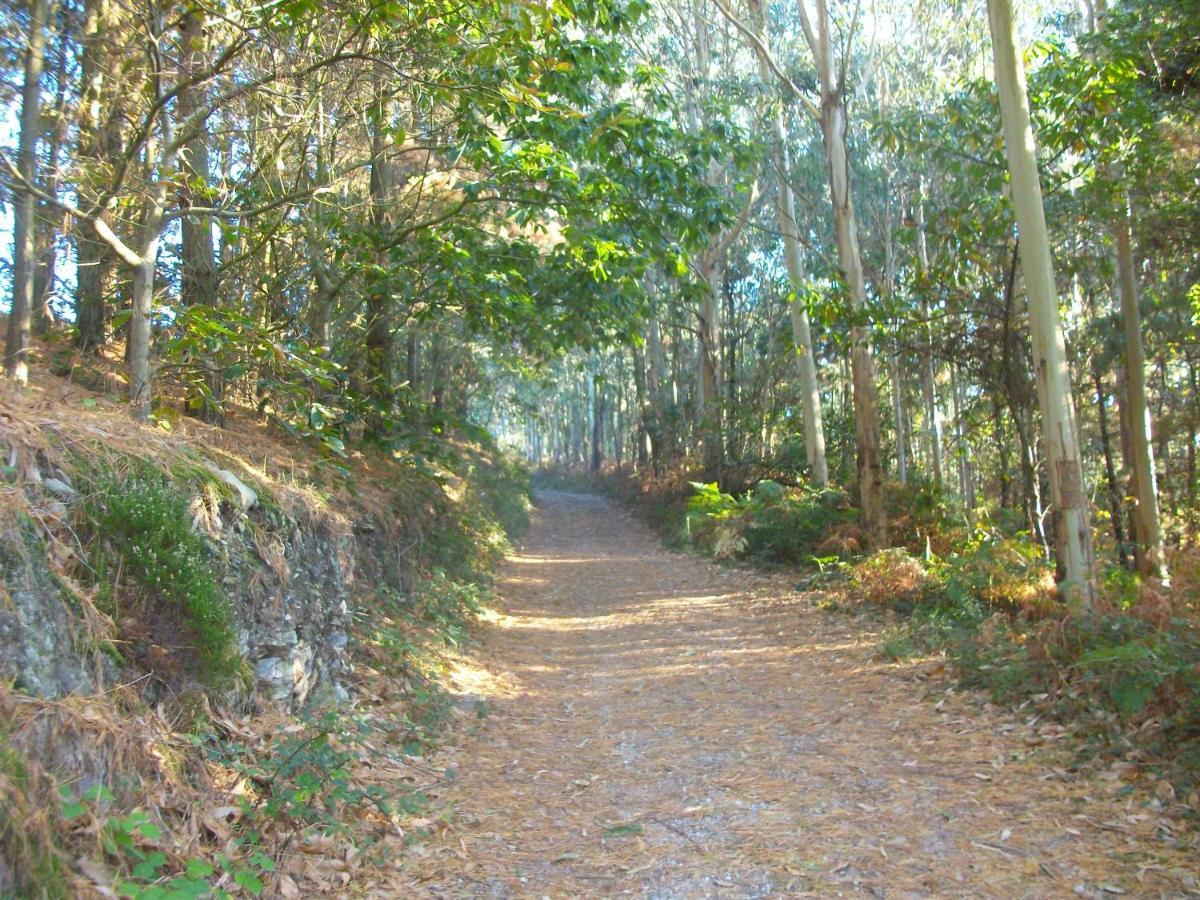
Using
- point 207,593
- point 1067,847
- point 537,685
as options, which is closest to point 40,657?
point 207,593

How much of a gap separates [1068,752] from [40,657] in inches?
221

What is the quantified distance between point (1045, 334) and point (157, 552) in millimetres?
7203

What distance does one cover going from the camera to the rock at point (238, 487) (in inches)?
229

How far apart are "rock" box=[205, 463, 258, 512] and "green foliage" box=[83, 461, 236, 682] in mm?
589

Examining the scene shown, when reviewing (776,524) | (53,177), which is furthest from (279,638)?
(776,524)

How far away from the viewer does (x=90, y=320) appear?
27.9 feet

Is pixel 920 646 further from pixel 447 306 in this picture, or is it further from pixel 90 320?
pixel 90 320

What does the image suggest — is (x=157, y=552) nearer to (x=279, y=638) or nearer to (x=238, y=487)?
(x=238, y=487)

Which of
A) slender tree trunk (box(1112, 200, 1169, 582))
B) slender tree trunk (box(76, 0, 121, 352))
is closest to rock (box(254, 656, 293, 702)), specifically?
slender tree trunk (box(76, 0, 121, 352))

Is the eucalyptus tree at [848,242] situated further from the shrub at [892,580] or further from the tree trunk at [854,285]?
the shrub at [892,580]

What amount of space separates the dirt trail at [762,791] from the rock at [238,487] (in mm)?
2283

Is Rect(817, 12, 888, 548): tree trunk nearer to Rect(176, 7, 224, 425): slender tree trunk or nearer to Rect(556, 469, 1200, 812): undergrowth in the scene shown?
Rect(556, 469, 1200, 812): undergrowth

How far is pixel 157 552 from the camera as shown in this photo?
15.4 ft

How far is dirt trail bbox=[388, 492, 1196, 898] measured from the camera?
14.3 ft
